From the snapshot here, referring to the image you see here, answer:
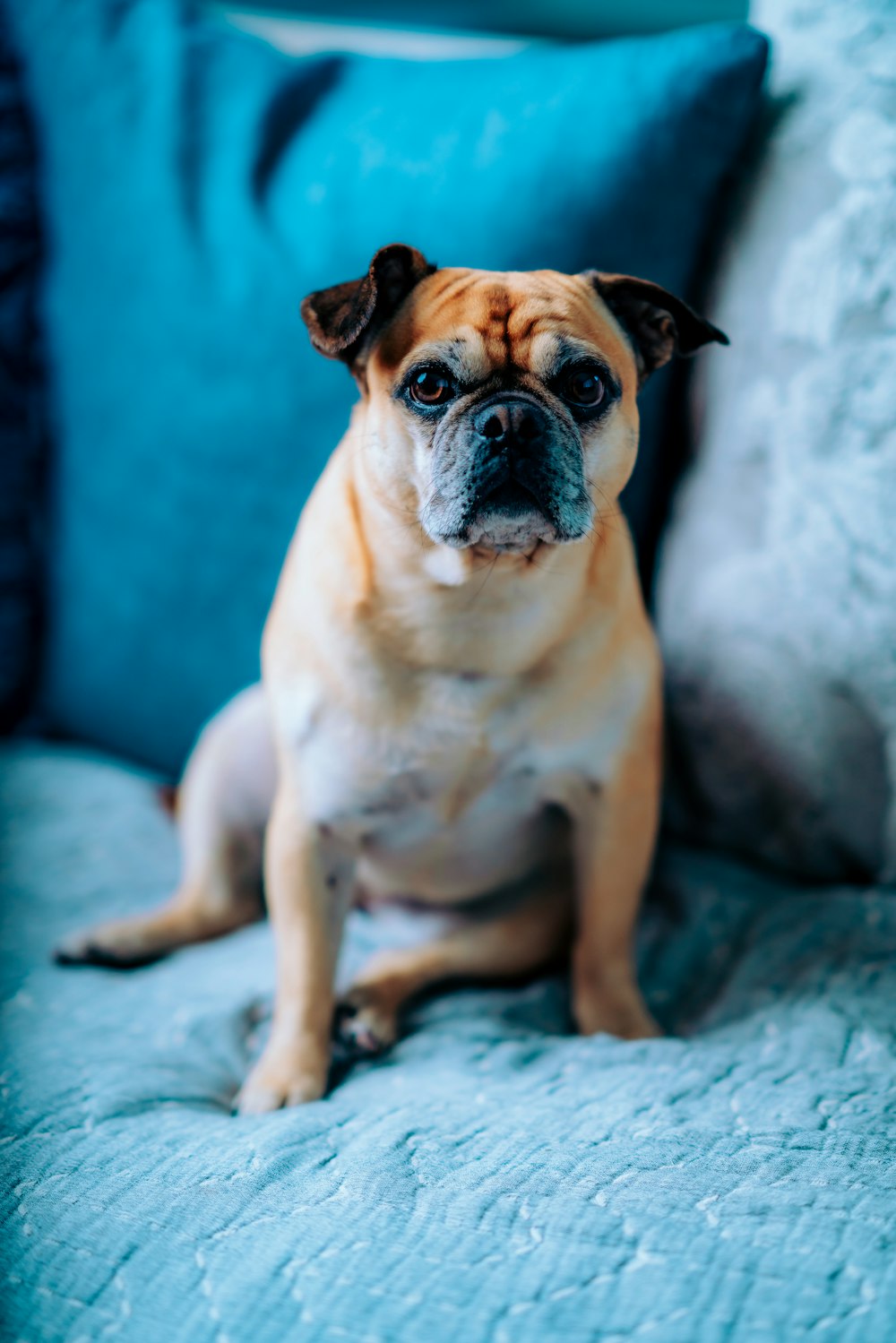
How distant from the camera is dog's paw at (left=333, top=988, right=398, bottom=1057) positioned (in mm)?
1096

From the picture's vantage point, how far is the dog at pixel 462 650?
96cm

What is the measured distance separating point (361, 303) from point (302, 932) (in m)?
0.61

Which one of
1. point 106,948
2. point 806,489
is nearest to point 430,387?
point 806,489

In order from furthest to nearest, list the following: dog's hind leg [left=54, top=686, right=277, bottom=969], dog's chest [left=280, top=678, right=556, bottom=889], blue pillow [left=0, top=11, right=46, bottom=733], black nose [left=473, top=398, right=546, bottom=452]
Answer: blue pillow [left=0, top=11, right=46, bottom=733]
dog's hind leg [left=54, top=686, right=277, bottom=969]
dog's chest [left=280, top=678, right=556, bottom=889]
black nose [left=473, top=398, right=546, bottom=452]

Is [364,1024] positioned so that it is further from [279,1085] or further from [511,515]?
[511,515]

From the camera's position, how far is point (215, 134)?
1.41 m

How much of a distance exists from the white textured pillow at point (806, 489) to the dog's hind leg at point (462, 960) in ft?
0.86

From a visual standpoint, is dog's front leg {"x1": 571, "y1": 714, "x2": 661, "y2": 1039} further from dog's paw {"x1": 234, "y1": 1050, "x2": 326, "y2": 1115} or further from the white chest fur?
dog's paw {"x1": 234, "y1": 1050, "x2": 326, "y2": 1115}

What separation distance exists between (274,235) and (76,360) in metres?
0.36

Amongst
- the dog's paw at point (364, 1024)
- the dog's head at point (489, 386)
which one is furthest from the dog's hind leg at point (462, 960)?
the dog's head at point (489, 386)

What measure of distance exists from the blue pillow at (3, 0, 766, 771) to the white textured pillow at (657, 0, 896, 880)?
0.26ft

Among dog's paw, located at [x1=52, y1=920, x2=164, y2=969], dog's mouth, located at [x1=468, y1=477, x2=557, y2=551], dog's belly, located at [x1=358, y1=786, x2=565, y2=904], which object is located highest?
dog's mouth, located at [x1=468, y1=477, x2=557, y2=551]

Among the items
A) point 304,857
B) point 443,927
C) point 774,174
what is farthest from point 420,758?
point 774,174

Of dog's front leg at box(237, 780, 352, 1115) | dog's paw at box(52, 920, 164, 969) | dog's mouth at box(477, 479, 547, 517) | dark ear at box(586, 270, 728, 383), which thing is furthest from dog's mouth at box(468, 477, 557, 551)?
dog's paw at box(52, 920, 164, 969)
